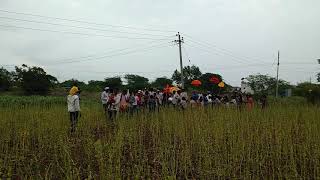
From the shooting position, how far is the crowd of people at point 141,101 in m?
8.79

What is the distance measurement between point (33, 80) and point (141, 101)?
52.0 feet

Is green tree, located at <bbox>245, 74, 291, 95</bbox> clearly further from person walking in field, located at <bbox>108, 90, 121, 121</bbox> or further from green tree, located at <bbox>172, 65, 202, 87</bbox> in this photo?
person walking in field, located at <bbox>108, 90, 121, 121</bbox>

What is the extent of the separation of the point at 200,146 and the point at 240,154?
0.79 metres

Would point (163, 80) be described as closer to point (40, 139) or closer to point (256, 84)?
point (256, 84)

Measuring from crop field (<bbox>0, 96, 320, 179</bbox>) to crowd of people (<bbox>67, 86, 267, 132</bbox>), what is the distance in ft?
2.31

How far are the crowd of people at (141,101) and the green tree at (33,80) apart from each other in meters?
14.4

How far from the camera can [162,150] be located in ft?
18.6

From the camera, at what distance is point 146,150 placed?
6.24 metres

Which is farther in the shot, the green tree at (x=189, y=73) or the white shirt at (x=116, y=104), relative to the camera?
the green tree at (x=189, y=73)

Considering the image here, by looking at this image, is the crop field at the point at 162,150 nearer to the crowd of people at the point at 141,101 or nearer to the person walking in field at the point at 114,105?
the crowd of people at the point at 141,101

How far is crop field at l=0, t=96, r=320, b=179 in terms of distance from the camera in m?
4.64

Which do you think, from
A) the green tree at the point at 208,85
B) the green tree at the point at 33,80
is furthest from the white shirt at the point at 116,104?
the green tree at the point at 208,85

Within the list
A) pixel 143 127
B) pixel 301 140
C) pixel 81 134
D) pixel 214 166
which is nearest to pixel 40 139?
pixel 81 134

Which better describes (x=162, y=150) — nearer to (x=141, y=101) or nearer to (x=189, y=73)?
(x=141, y=101)
